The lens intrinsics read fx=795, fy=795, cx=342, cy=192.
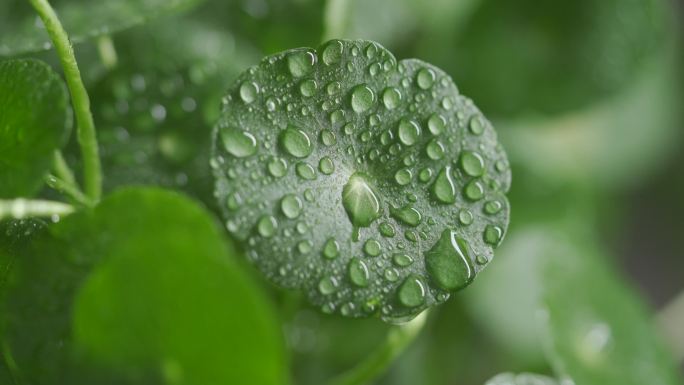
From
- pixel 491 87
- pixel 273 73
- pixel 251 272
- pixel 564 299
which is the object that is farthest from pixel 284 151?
pixel 491 87

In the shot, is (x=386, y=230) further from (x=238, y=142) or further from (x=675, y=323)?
(x=675, y=323)

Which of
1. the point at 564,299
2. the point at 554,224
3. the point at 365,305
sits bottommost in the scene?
the point at 554,224

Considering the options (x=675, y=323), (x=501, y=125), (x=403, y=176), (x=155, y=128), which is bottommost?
(x=675, y=323)

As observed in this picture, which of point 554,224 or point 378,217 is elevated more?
point 378,217

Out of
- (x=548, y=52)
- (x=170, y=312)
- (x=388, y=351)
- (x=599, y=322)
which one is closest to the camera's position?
(x=170, y=312)

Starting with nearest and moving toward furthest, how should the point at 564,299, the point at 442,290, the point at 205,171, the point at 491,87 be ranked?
the point at 442,290 < the point at 205,171 < the point at 564,299 < the point at 491,87

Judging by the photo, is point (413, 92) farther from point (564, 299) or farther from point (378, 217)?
point (564, 299)

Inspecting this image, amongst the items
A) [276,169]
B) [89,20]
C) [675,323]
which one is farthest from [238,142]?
[675,323]

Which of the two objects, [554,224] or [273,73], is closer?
[273,73]
